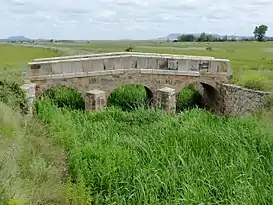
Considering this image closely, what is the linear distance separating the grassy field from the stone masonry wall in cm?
125

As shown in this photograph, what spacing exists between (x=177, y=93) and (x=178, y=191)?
367 inches

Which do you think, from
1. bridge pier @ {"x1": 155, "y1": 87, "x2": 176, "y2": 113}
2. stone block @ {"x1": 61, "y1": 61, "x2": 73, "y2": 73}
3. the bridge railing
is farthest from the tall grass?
bridge pier @ {"x1": 155, "y1": 87, "x2": 176, "y2": 113}

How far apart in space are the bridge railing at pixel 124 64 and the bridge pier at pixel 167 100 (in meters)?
0.97

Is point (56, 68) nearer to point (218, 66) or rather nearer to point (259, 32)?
point (218, 66)

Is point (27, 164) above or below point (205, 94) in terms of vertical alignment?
above

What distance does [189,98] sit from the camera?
60.6ft

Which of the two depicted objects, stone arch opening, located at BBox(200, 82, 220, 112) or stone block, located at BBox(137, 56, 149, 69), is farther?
stone arch opening, located at BBox(200, 82, 220, 112)

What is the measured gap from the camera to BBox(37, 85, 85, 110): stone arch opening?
16447 millimetres

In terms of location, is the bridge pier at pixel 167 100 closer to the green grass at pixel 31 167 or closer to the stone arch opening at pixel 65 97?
the stone arch opening at pixel 65 97

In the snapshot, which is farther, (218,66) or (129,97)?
(129,97)

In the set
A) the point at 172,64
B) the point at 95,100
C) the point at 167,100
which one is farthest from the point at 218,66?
the point at 95,100

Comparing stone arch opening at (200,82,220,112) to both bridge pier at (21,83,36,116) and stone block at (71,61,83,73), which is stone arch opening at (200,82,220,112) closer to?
stone block at (71,61,83,73)

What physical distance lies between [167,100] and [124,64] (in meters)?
2.04

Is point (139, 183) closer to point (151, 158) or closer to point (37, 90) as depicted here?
point (151, 158)
